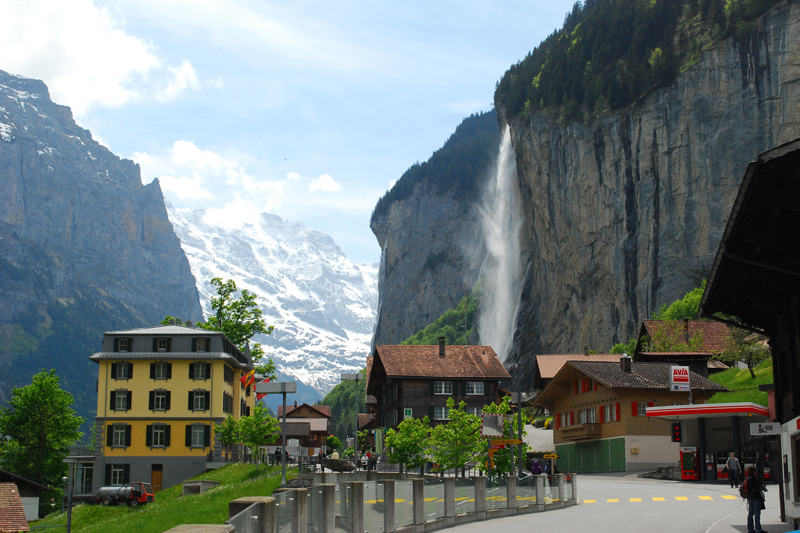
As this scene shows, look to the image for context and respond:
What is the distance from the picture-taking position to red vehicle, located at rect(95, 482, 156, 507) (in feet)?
196

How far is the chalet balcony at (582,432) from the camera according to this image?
67812 millimetres

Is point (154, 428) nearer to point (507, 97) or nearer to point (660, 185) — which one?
point (660, 185)

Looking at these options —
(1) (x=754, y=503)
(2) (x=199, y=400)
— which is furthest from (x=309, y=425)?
(1) (x=754, y=503)

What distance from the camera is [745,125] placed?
113 metres

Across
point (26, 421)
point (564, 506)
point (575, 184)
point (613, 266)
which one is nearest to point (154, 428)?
point (26, 421)

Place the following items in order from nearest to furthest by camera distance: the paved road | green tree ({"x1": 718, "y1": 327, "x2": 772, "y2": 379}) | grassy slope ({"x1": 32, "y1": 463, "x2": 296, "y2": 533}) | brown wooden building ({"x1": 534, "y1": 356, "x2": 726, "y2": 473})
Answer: the paved road < grassy slope ({"x1": 32, "y1": 463, "x2": 296, "y2": 533}) < brown wooden building ({"x1": 534, "y1": 356, "x2": 726, "y2": 473}) < green tree ({"x1": 718, "y1": 327, "x2": 772, "y2": 379})

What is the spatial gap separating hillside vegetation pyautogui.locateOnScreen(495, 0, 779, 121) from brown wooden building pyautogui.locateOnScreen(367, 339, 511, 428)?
57.7 metres

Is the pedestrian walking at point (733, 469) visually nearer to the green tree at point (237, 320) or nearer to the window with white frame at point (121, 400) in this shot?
the green tree at point (237, 320)

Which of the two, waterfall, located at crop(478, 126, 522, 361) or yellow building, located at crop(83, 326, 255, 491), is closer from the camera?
yellow building, located at crop(83, 326, 255, 491)

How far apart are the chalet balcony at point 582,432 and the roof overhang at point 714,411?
1560 cm

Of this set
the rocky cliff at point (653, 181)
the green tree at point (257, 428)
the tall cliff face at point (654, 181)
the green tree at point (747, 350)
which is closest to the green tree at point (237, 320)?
the green tree at point (257, 428)

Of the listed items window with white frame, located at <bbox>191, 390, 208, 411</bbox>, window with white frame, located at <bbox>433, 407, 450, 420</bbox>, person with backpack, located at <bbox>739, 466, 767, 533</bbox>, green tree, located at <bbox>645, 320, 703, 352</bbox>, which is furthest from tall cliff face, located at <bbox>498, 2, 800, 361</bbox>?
person with backpack, located at <bbox>739, 466, 767, 533</bbox>

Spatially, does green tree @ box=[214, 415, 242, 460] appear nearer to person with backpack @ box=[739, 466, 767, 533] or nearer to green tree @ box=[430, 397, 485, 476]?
green tree @ box=[430, 397, 485, 476]

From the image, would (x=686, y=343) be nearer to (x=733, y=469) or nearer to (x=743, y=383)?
(x=743, y=383)
